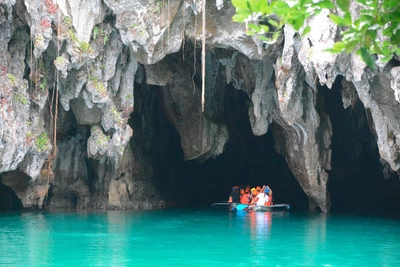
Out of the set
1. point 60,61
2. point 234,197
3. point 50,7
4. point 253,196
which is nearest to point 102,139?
point 60,61

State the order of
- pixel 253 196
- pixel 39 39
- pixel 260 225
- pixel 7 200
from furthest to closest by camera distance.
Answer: pixel 253 196
pixel 7 200
pixel 260 225
pixel 39 39

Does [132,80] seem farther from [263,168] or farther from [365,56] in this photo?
[365,56]

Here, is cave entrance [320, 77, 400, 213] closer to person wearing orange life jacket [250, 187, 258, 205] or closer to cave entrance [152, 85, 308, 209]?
cave entrance [152, 85, 308, 209]

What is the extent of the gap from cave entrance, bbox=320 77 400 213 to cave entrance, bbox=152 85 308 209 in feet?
6.52

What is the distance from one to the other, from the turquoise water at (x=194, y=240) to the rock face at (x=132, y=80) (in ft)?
6.96

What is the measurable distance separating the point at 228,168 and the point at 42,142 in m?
14.3

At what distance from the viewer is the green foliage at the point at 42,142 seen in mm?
19272

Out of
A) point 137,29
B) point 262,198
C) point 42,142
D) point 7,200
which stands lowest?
point 7,200

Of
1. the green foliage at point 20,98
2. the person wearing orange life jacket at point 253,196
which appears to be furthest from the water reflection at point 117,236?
the person wearing orange life jacket at point 253,196

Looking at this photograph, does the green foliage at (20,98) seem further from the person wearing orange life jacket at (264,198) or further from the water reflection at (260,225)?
the person wearing orange life jacket at (264,198)

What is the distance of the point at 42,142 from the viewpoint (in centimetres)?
1941

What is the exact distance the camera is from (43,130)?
19.8m

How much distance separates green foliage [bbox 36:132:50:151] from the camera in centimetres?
1927

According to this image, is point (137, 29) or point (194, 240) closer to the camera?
point (194, 240)
